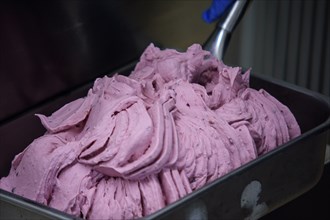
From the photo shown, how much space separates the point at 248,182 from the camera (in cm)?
72

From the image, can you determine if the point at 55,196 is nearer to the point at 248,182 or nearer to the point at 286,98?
the point at 248,182

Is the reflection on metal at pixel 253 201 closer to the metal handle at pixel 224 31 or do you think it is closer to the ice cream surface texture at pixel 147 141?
the ice cream surface texture at pixel 147 141

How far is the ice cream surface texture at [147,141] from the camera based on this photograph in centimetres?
73

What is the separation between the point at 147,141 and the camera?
0.74 meters

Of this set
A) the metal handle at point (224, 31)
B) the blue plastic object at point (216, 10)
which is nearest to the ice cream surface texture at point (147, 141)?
the metal handle at point (224, 31)

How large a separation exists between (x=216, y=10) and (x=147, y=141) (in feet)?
2.00

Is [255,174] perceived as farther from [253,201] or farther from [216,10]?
[216,10]

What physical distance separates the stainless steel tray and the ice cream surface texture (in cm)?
5

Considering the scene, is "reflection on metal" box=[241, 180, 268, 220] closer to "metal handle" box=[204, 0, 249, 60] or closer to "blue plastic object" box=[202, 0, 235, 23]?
"metal handle" box=[204, 0, 249, 60]

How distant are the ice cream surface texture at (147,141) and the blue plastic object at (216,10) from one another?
0.93 feet

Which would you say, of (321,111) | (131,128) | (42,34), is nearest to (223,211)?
(131,128)

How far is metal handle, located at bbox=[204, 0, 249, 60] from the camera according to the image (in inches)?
45.3

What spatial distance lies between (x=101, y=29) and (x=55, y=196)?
49 centimetres

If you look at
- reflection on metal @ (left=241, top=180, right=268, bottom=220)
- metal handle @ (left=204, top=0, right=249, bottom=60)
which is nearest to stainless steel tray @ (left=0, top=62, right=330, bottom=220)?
reflection on metal @ (left=241, top=180, right=268, bottom=220)
